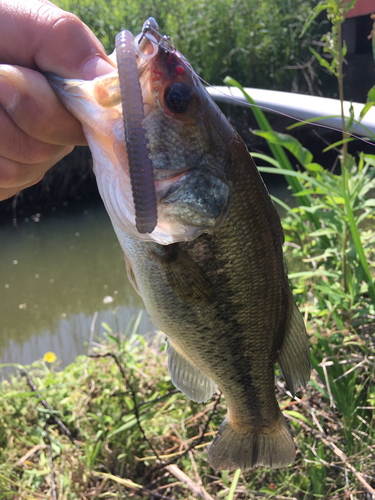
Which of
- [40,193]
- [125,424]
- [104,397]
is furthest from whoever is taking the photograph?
[40,193]

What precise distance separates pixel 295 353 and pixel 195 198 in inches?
25.2

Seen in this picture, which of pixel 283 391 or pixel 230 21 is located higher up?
pixel 230 21

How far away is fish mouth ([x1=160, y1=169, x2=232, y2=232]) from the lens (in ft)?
3.36

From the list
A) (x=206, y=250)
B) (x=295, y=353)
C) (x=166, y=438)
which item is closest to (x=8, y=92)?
(x=206, y=250)

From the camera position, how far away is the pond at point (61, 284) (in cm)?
424

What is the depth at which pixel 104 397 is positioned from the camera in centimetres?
266

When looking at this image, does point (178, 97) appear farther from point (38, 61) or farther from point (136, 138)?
point (38, 61)

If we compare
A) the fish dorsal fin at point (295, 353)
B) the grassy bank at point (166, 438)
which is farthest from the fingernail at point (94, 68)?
the grassy bank at point (166, 438)

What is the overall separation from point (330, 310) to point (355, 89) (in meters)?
4.92

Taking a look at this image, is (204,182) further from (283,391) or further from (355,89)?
(355,89)

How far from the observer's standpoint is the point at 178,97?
992mm

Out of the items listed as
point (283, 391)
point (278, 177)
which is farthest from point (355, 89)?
point (283, 391)

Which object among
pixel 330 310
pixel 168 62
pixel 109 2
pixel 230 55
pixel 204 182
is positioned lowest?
pixel 330 310

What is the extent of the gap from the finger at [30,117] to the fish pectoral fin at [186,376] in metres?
0.77
